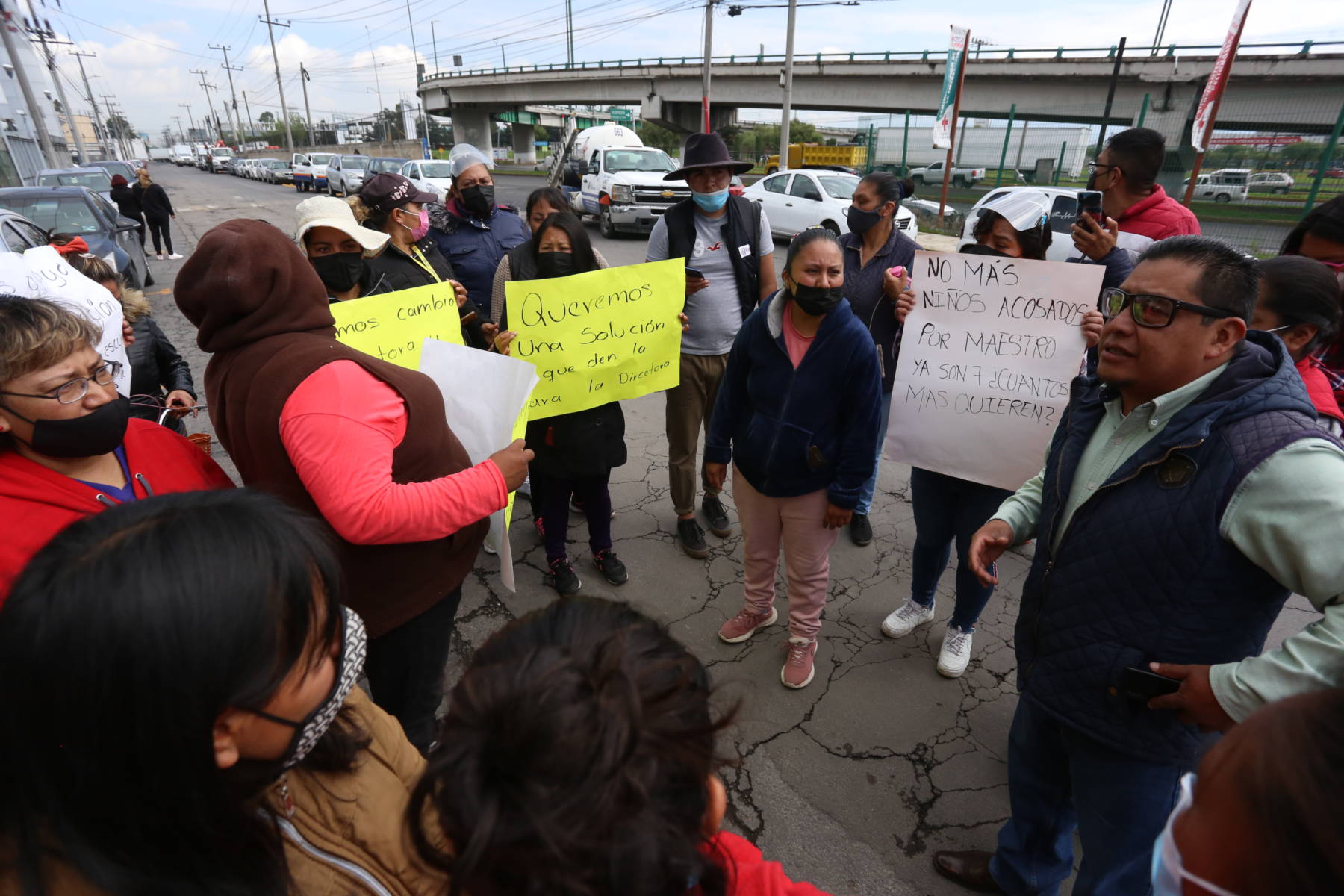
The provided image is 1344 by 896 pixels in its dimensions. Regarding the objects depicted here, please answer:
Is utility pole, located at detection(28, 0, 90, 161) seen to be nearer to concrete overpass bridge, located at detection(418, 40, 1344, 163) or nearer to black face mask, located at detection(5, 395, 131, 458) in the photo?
concrete overpass bridge, located at detection(418, 40, 1344, 163)

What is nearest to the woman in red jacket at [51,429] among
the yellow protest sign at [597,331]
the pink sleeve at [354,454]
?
the pink sleeve at [354,454]

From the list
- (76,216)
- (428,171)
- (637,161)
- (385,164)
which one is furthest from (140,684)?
(385,164)

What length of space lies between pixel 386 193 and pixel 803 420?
2.44 m

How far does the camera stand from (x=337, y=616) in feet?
3.13

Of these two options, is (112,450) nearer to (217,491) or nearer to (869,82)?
(217,491)

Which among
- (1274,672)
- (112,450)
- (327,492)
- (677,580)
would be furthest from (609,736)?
(677,580)

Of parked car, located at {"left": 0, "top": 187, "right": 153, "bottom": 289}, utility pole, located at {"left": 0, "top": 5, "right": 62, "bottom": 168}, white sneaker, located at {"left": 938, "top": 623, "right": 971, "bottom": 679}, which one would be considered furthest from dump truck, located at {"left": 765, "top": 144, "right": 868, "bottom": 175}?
white sneaker, located at {"left": 938, "top": 623, "right": 971, "bottom": 679}

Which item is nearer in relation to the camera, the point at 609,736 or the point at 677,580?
the point at 609,736

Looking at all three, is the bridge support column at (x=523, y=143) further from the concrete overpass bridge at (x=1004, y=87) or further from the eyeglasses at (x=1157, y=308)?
the eyeglasses at (x=1157, y=308)

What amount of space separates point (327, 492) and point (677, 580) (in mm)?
2381

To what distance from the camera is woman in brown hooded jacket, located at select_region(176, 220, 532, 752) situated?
1362mm

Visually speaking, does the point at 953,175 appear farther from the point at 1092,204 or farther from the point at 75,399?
the point at 75,399

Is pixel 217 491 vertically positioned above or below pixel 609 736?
above

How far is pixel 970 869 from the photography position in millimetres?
1978
